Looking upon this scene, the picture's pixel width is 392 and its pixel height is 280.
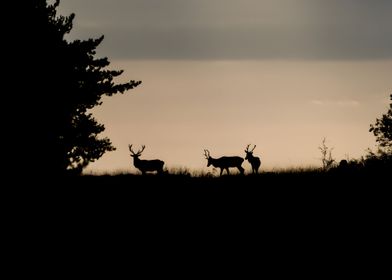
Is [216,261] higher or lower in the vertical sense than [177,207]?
lower

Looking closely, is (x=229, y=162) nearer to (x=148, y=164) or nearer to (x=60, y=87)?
(x=148, y=164)

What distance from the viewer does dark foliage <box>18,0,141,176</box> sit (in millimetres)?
35281

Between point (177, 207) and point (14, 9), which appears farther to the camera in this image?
point (14, 9)

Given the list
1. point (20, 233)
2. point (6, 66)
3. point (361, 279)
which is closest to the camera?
point (361, 279)

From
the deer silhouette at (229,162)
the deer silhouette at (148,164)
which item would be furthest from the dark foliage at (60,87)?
the deer silhouette at (229,162)

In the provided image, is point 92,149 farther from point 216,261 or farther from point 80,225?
point 216,261

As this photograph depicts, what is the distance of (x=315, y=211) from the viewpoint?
64.4 feet

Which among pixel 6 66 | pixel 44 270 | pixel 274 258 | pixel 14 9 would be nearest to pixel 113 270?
pixel 44 270

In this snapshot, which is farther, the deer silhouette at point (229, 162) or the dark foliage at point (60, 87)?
the deer silhouette at point (229, 162)

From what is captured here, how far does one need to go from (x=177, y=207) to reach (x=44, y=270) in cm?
675

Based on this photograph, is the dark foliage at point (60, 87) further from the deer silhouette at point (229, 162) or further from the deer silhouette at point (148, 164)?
the deer silhouette at point (229, 162)

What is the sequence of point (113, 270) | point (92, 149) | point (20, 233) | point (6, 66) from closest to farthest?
1. point (113, 270)
2. point (20, 233)
3. point (6, 66)
4. point (92, 149)

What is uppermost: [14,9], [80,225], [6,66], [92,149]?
[14,9]

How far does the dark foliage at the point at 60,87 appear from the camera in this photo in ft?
116
